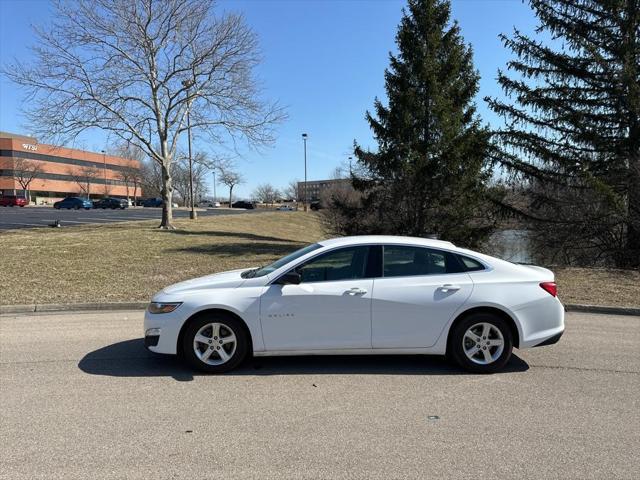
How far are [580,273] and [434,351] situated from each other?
9050 millimetres

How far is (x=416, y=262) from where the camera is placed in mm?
5477

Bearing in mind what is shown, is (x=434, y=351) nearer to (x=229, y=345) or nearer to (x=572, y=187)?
(x=229, y=345)

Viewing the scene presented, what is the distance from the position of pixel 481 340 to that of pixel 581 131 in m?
14.0

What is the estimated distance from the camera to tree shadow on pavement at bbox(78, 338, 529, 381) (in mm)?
5293

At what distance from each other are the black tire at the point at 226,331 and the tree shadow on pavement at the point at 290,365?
4.9 inches

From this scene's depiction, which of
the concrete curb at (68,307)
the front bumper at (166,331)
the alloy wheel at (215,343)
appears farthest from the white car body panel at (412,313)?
the concrete curb at (68,307)

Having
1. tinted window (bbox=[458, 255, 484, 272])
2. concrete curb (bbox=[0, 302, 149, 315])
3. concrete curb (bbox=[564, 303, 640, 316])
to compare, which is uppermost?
tinted window (bbox=[458, 255, 484, 272])

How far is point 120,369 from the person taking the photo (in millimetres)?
5453

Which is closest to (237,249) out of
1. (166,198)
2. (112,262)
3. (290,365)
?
(112,262)

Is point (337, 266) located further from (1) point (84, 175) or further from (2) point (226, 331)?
(1) point (84, 175)

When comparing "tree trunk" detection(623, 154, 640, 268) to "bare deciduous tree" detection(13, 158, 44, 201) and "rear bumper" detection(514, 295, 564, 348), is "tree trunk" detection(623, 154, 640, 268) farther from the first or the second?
"bare deciduous tree" detection(13, 158, 44, 201)

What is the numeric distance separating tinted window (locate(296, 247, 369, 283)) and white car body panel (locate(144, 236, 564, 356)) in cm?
8

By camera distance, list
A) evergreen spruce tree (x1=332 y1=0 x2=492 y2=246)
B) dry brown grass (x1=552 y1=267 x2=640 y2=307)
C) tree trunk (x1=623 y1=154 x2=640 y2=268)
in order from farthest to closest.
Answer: evergreen spruce tree (x1=332 y1=0 x2=492 y2=246)
tree trunk (x1=623 y1=154 x2=640 y2=268)
dry brown grass (x1=552 y1=267 x2=640 y2=307)

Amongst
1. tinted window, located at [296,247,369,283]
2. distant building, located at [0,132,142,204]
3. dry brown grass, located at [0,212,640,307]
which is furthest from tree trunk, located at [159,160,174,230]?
distant building, located at [0,132,142,204]
